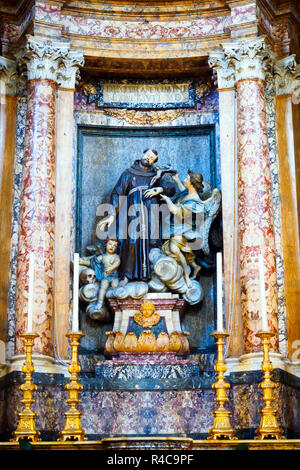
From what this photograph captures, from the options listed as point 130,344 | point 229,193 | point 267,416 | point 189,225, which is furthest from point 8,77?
point 267,416

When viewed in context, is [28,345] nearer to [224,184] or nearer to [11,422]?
[11,422]

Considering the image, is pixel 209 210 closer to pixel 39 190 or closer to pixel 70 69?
pixel 39 190

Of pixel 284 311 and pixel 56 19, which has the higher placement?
pixel 56 19

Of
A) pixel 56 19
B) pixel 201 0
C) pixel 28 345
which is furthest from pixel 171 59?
pixel 28 345

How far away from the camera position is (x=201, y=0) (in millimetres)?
13922

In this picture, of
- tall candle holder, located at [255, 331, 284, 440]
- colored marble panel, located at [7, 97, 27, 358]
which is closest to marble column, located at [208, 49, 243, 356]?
tall candle holder, located at [255, 331, 284, 440]

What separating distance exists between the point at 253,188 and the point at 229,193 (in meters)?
0.55

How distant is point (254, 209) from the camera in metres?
12.7

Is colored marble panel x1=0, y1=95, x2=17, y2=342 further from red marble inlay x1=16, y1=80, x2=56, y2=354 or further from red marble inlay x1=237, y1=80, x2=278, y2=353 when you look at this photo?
red marble inlay x1=237, y1=80, x2=278, y2=353

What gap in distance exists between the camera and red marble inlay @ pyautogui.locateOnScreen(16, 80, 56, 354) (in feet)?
40.3

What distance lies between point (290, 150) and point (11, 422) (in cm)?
591

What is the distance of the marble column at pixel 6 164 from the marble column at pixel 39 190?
414mm

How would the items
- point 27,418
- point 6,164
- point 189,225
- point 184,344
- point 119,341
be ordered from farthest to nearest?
point 189,225 → point 6,164 → point 184,344 → point 119,341 → point 27,418
